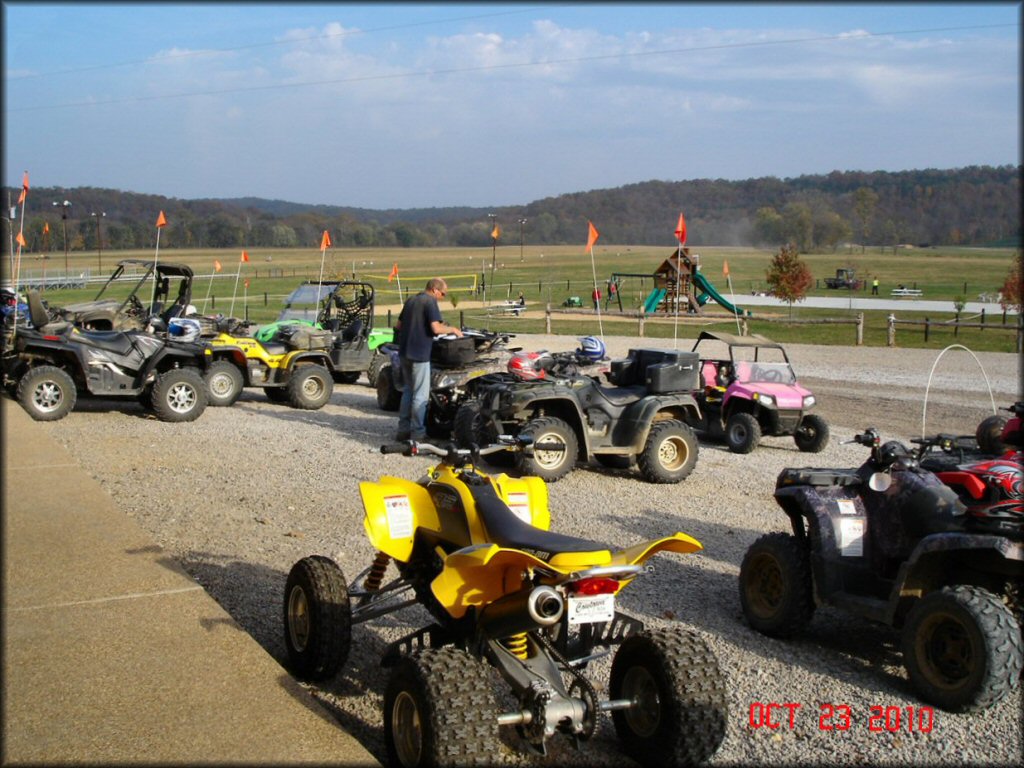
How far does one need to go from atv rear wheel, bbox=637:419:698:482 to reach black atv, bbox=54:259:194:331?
947 cm

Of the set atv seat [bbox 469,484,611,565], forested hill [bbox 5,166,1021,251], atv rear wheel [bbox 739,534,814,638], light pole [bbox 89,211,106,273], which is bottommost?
atv rear wheel [bbox 739,534,814,638]

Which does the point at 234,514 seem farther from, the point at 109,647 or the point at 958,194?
the point at 958,194

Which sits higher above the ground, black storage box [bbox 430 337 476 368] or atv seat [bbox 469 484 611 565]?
black storage box [bbox 430 337 476 368]

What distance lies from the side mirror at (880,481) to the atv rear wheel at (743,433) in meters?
6.91

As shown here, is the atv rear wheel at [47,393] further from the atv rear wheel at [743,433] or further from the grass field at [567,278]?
the grass field at [567,278]

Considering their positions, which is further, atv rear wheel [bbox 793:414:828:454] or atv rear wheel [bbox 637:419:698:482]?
atv rear wheel [bbox 793:414:828:454]

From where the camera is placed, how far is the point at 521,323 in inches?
1405

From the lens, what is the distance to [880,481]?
5.99 m

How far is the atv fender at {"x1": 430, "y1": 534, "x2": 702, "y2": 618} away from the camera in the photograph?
4.29m

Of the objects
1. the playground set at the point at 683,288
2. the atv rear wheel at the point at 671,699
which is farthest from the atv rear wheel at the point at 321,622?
the playground set at the point at 683,288

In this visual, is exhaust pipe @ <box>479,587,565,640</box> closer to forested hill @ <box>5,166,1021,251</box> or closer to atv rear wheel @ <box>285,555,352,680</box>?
atv rear wheel @ <box>285,555,352,680</box>

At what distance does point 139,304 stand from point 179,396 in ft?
Answer: 17.5

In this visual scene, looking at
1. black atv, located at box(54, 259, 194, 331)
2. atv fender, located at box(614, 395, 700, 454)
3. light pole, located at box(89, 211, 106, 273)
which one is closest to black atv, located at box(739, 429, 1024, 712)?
atv fender, located at box(614, 395, 700, 454)

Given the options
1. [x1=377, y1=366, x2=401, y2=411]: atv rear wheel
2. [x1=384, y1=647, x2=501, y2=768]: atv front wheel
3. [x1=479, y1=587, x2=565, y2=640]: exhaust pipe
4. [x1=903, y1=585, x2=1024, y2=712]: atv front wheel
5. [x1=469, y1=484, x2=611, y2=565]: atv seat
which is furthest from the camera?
[x1=377, y1=366, x2=401, y2=411]: atv rear wheel
